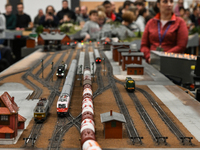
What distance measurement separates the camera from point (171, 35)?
947 inches

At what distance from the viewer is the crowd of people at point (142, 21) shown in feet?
79.5

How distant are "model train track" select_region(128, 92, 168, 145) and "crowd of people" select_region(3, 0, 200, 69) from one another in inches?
373

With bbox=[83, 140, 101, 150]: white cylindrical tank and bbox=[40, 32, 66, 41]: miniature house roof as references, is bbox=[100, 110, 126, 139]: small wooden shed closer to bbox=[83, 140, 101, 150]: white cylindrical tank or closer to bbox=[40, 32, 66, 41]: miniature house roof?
bbox=[83, 140, 101, 150]: white cylindrical tank

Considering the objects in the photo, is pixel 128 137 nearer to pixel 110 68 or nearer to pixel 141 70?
pixel 141 70

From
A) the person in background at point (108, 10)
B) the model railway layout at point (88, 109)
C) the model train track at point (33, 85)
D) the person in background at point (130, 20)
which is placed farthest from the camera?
the person in background at point (108, 10)

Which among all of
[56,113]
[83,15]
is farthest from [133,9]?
[56,113]

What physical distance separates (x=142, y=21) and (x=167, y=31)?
54.1ft

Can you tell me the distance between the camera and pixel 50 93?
16750mm

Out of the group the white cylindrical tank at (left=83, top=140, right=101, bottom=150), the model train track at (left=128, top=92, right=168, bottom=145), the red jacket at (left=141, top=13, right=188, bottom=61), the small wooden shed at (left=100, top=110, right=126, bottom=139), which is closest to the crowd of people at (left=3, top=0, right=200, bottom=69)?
the red jacket at (left=141, top=13, right=188, bottom=61)

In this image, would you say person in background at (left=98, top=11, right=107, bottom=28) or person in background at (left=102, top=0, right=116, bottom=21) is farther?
person in background at (left=102, top=0, right=116, bottom=21)

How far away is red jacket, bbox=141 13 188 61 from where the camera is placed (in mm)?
24094

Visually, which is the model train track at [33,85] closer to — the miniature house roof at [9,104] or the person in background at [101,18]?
the miniature house roof at [9,104]

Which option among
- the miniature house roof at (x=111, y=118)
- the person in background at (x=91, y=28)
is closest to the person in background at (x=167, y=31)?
the person in background at (x=91, y=28)

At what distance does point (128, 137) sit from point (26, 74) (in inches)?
452
